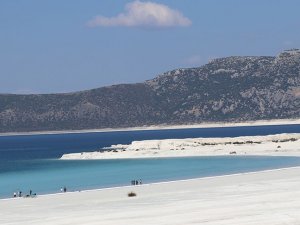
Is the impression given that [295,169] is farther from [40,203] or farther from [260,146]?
[260,146]

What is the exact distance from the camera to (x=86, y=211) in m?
33.8

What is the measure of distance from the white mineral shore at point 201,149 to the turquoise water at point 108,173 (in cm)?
740

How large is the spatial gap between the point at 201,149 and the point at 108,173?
29.8 meters

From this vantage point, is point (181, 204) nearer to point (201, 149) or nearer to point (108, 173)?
point (108, 173)

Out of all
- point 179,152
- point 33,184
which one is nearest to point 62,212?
point 33,184

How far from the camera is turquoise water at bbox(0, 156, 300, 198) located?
53688 millimetres

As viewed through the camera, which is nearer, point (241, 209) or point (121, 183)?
point (241, 209)

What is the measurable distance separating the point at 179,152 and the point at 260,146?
30.1 ft

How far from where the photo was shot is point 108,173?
64.2 m

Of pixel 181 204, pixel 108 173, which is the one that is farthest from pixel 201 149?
pixel 181 204

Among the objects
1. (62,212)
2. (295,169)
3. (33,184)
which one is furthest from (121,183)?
(62,212)

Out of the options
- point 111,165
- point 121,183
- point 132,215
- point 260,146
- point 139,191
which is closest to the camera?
point 132,215

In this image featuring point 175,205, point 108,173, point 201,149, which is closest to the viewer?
point 175,205

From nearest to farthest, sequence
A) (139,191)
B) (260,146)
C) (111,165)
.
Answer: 1. (139,191)
2. (111,165)
3. (260,146)
